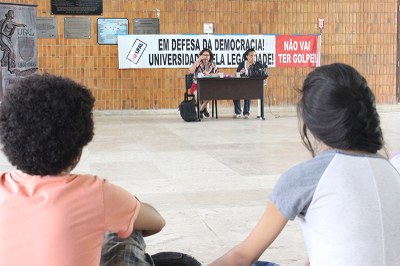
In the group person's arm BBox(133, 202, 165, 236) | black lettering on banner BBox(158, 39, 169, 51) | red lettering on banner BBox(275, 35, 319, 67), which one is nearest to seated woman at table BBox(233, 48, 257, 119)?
red lettering on banner BBox(275, 35, 319, 67)

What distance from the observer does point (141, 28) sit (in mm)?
13555

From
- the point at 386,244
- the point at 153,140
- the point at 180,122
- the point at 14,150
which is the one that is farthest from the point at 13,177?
the point at 180,122

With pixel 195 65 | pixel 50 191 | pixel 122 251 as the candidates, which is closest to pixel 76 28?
pixel 195 65

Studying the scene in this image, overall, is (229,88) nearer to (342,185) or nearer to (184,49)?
(184,49)

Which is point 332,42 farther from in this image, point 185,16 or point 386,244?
point 386,244

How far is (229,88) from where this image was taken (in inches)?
481

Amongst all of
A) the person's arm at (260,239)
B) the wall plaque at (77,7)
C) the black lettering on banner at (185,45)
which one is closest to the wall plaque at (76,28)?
the wall plaque at (77,7)

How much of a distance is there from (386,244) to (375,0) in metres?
13.7

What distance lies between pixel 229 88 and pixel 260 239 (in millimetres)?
10568

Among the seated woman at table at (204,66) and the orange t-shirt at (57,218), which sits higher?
the seated woman at table at (204,66)

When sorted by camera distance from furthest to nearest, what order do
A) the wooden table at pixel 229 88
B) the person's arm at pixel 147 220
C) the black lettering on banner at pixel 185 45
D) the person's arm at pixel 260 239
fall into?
the black lettering on banner at pixel 185 45
the wooden table at pixel 229 88
the person's arm at pixel 147 220
the person's arm at pixel 260 239

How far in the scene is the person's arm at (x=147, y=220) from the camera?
6.09 ft

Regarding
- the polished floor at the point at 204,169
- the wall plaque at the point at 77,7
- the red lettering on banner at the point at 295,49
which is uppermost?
the wall plaque at the point at 77,7

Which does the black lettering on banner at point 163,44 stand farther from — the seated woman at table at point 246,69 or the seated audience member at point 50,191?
the seated audience member at point 50,191
